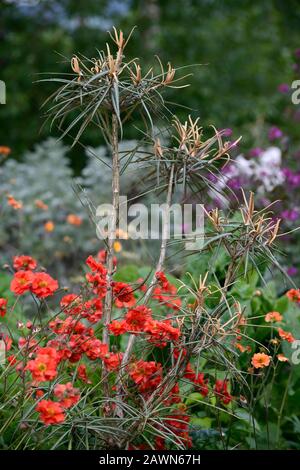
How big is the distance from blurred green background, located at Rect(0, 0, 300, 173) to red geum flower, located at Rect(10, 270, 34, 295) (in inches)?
257

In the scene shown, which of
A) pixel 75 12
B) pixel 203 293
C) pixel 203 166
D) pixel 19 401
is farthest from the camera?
pixel 75 12

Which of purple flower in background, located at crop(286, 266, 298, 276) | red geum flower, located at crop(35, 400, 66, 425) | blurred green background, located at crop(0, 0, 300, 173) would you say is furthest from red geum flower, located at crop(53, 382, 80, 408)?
blurred green background, located at crop(0, 0, 300, 173)

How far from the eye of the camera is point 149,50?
9.09 m

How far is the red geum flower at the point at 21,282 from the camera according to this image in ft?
7.02

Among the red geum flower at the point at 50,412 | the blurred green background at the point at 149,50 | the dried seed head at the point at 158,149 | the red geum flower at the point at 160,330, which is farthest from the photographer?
the blurred green background at the point at 149,50

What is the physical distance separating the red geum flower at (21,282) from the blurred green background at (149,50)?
6532 millimetres

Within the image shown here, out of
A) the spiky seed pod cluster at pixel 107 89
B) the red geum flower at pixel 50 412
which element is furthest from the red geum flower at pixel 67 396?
the spiky seed pod cluster at pixel 107 89

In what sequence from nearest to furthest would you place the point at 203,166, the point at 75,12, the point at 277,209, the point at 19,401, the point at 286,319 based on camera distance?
1. the point at 19,401
2. the point at 203,166
3. the point at 286,319
4. the point at 277,209
5. the point at 75,12

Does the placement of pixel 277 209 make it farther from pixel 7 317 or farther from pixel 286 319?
pixel 7 317

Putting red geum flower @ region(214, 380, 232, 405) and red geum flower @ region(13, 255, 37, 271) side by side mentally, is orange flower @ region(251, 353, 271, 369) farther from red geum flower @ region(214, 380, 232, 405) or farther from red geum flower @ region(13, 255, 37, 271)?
red geum flower @ region(13, 255, 37, 271)

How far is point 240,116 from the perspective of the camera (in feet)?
31.1

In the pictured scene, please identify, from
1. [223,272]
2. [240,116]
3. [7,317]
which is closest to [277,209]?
[223,272]

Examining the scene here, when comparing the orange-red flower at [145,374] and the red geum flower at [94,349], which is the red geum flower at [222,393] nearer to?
the orange-red flower at [145,374]

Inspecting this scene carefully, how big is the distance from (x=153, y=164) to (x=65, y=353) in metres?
0.74
